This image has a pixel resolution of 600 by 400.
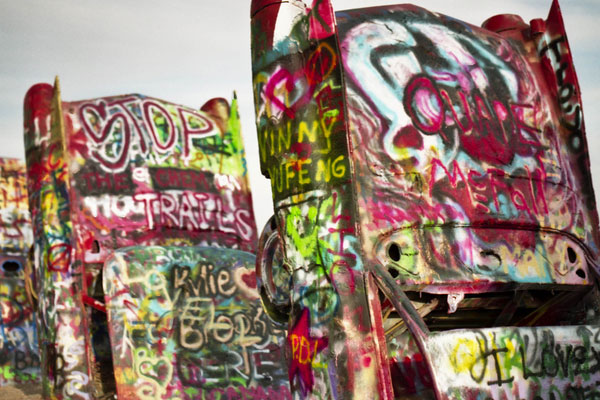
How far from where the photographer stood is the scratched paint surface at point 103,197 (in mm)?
9727

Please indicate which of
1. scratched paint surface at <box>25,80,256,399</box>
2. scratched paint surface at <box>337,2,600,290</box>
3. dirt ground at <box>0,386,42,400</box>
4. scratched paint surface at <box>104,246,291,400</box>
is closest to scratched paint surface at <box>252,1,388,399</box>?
scratched paint surface at <box>337,2,600,290</box>

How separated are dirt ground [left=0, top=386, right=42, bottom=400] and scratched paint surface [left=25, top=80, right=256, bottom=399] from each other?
17.6 feet

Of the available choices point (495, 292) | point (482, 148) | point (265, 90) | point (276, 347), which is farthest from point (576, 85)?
point (276, 347)

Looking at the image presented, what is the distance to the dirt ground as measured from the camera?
15.0m

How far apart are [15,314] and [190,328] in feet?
23.7

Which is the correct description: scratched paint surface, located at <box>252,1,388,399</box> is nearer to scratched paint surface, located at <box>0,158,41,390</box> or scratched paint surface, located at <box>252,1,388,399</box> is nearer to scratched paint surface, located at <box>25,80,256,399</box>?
scratched paint surface, located at <box>25,80,256,399</box>

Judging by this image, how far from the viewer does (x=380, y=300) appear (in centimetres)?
625

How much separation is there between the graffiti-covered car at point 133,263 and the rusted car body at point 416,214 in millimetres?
2922

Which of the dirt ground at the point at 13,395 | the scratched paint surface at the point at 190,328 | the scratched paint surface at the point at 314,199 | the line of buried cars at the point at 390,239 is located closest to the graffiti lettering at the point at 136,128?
the line of buried cars at the point at 390,239

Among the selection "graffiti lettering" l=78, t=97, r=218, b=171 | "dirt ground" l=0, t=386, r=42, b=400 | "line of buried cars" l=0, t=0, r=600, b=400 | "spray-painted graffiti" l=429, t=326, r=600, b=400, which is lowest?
"dirt ground" l=0, t=386, r=42, b=400

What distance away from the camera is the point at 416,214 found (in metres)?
6.50

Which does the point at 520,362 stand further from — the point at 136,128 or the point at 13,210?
the point at 13,210

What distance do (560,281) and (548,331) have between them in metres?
0.85

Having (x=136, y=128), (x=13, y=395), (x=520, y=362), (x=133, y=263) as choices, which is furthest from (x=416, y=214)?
(x=13, y=395)
